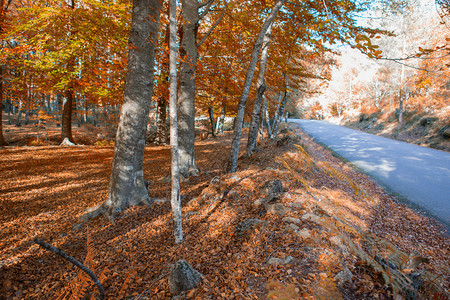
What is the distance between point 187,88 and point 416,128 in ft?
66.6

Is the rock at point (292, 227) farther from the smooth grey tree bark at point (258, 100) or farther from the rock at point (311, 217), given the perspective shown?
the smooth grey tree bark at point (258, 100)

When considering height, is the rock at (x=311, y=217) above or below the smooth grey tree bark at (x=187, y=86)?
below

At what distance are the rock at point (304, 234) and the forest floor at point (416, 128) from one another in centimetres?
1541

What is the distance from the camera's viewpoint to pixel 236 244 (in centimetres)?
307

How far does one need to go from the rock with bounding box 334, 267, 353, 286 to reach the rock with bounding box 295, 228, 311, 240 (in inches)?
23.8

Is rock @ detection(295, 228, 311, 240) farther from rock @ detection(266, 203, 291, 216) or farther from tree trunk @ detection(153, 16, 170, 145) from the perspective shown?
tree trunk @ detection(153, 16, 170, 145)

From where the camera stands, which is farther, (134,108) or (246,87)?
(246,87)

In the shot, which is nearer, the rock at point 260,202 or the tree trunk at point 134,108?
the rock at point 260,202

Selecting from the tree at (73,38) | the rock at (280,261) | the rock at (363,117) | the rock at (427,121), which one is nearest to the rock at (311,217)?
the rock at (280,261)

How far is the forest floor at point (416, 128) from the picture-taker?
13766 mm

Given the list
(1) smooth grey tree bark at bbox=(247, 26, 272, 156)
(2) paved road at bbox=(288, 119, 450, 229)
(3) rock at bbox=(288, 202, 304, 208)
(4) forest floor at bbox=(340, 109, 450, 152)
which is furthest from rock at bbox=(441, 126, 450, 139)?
(3) rock at bbox=(288, 202, 304, 208)

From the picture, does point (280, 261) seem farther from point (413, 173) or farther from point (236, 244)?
point (413, 173)

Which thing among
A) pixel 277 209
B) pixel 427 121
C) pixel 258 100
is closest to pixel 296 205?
pixel 277 209

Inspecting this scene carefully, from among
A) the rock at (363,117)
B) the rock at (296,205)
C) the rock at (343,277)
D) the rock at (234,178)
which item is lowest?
the rock at (343,277)
